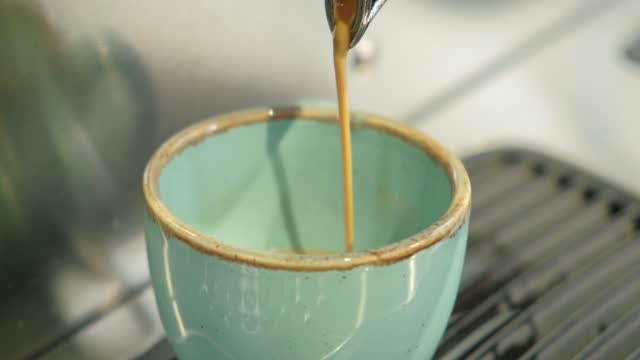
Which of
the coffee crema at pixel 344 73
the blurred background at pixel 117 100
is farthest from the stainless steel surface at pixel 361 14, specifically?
the blurred background at pixel 117 100

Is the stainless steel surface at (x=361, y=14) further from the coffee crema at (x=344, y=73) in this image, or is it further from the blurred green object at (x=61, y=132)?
the blurred green object at (x=61, y=132)

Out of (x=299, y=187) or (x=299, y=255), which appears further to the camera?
(x=299, y=187)

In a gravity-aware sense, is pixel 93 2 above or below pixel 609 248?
above

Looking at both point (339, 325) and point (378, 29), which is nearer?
point (339, 325)

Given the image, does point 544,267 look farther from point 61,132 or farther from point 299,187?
point 61,132

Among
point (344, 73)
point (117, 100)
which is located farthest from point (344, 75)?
point (117, 100)

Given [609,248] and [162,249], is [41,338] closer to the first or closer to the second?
[162,249]

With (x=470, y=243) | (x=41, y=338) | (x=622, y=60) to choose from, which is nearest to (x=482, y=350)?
(x=470, y=243)
